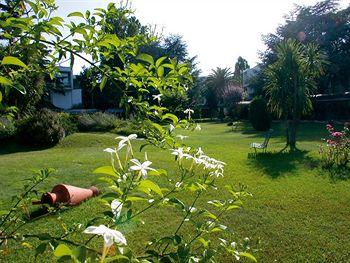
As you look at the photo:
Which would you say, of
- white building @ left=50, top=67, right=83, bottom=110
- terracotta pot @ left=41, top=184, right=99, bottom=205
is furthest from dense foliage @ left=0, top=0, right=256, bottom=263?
white building @ left=50, top=67, right=83, bottom=110

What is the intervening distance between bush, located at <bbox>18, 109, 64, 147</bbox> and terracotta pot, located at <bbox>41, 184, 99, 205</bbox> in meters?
9.18

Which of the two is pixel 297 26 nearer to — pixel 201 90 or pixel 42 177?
pixel 201 90

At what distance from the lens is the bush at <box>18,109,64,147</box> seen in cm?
1480

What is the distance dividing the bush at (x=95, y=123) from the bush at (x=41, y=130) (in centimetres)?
463

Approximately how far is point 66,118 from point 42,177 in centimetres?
1823

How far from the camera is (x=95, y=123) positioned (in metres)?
20.7

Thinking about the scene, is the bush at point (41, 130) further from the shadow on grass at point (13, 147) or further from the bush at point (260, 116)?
the bush at point (260, 116)

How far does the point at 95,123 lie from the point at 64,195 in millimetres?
15395

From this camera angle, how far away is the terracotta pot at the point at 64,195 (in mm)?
5445

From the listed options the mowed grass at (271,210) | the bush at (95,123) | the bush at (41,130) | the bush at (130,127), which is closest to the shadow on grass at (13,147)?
the bush at (41,130)

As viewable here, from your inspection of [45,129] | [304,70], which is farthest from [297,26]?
[45,129]

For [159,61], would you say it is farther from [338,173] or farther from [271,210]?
[338,173]

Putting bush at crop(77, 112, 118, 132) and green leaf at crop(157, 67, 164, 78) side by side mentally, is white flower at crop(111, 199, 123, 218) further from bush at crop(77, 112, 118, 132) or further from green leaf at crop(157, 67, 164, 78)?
bush at crop(77, 112, 118, 132)

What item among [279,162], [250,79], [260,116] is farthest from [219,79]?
[279,162]
